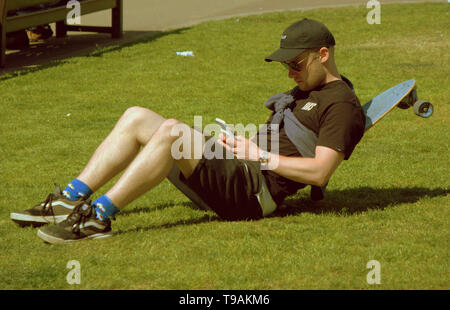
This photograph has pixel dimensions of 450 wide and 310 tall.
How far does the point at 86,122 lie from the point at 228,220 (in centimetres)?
415

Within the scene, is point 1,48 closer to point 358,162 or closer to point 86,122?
point 86,122

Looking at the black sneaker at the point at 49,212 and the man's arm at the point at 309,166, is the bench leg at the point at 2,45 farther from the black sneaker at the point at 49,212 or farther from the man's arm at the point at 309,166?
the man's arm at the point at 309,166

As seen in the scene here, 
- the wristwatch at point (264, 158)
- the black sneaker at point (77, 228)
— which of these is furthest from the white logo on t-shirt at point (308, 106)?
the black sneaker at point (77, 228)

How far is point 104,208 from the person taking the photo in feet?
16.4

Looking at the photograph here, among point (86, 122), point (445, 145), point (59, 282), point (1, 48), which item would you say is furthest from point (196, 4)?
point (59, 282)

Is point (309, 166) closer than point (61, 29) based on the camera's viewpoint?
Yes

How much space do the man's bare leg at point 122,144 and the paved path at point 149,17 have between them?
7411 millimetres

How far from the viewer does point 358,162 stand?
7.43 m

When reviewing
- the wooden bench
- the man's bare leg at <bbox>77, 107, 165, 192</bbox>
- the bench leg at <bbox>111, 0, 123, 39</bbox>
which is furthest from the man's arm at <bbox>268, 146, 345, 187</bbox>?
the bench leg at <bbox>111, 0, 123, 39</bbox>

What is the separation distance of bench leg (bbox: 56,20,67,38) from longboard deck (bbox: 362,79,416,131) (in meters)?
10.4

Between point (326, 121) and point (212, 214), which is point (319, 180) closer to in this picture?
point (326, 121)

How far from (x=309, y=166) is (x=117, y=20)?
10.8 metres

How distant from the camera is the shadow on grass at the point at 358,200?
589 centimetres

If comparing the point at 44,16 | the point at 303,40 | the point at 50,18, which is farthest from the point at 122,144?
the point at 50,18
